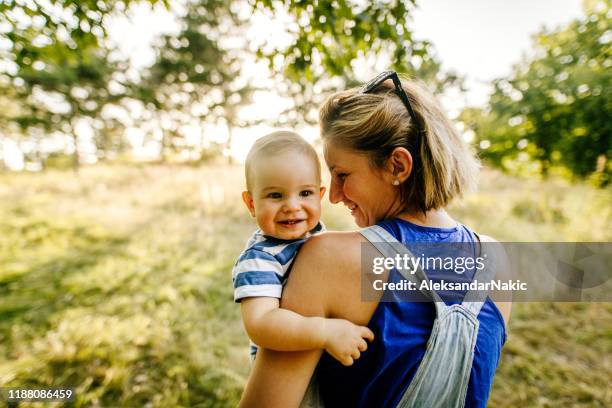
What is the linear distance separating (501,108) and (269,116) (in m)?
14.0

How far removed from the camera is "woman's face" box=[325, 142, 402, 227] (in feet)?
4.58

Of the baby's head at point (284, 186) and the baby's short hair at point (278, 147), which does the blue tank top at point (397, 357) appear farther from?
the baby's short hair at point (278, 147)

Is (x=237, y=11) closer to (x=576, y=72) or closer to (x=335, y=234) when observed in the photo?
(x=576, y=72)

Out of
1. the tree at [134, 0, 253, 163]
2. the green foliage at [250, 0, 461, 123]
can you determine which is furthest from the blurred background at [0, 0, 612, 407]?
the tree at [134, 0, 253, 163]

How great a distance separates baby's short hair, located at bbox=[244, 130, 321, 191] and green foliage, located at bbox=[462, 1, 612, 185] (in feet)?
15.5

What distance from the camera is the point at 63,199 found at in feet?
32.6

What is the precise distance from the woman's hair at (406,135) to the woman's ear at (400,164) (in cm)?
3

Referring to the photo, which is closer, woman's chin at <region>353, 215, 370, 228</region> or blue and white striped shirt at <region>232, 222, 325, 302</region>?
blue and white striped shirt at <region>232, 222, 325, 302</region>

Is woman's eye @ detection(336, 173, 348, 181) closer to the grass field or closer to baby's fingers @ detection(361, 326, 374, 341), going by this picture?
baby's fingers @ detection(361, 326, 374, 341)

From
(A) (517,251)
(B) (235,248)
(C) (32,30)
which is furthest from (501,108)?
(C) (32,30)

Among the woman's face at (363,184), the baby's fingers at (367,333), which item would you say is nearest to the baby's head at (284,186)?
the woman's face at (363,184)

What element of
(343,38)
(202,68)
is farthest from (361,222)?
(202,68)

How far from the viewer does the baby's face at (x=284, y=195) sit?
4.56ft

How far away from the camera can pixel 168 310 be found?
4246 mm
